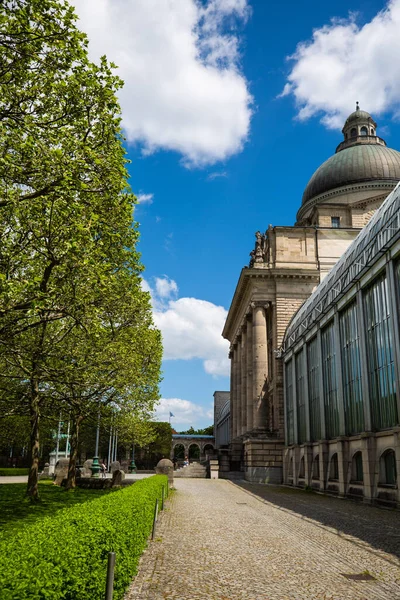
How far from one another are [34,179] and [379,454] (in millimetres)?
19922

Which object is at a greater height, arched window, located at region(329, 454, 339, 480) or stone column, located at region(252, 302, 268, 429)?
stone column, located at region(252, 302, 268, 429)

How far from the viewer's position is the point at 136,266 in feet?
71.2

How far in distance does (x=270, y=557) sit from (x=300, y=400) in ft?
101

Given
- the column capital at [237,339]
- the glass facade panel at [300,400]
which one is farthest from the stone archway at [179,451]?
the glass facade panel at [300,400]

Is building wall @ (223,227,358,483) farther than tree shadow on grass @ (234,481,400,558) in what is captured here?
Yes

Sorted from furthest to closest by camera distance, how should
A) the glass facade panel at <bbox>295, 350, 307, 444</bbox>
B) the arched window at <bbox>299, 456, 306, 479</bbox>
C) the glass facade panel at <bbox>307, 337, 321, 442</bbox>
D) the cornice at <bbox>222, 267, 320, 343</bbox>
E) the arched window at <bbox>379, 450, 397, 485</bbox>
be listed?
the cornice at <bbox>222, 267, 320, 343</bbox>
the glass facade panel at <bbox>295, 350, 307, 444</bbox>
the arched window at <bbox>299, 456, 306, 479</bbox>
the glass facade panel at <bbox>307, 337, 321, 442</bbox>
the arched window at <bbox>379, 450, 397, 485</bbox>

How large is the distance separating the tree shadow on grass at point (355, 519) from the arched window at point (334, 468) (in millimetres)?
4186

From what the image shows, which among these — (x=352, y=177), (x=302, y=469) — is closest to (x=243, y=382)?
(x=302, y=469)

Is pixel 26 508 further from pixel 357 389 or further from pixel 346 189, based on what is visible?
pixel 346 189

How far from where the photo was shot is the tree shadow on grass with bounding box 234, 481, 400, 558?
13.8 meters

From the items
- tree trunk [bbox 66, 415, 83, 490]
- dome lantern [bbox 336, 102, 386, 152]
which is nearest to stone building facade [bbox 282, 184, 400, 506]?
tree trunk [bbox 66, 415, 83, 490]

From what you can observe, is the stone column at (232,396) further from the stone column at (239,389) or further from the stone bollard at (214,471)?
the stone bollard at (214,471)

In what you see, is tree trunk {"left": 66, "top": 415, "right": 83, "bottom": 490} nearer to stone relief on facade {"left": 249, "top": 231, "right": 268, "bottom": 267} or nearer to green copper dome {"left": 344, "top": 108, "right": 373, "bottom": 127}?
stone relief on facade {"left": 249, "top": 231, "right": 268, "bottom": 267}

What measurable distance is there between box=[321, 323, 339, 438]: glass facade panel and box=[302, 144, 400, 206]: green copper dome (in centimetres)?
3534
